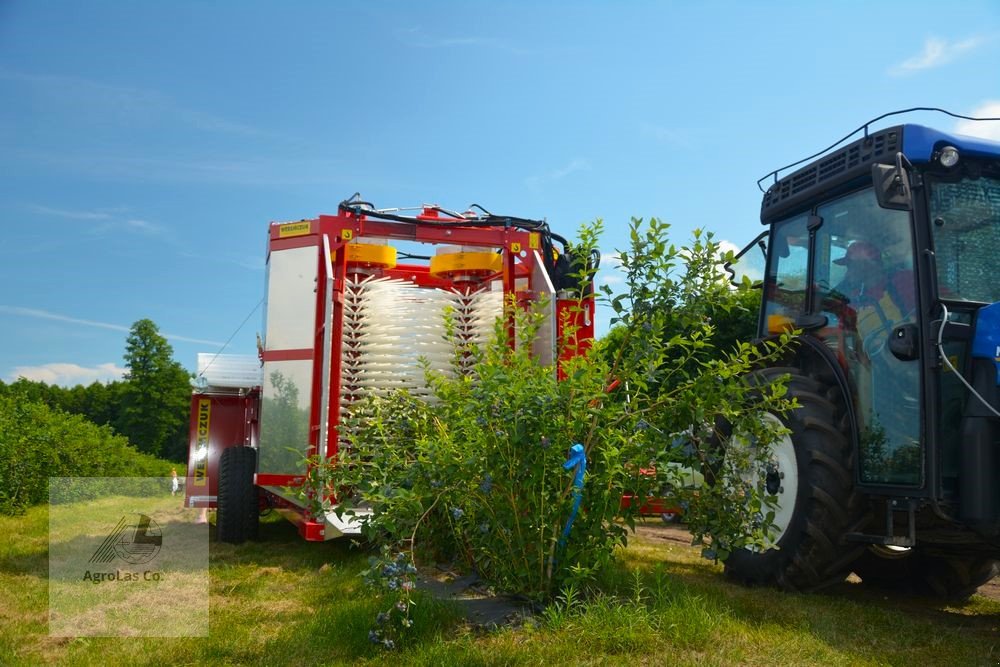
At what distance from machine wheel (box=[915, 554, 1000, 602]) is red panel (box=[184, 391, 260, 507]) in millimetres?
6522

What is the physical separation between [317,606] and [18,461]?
29.2ft

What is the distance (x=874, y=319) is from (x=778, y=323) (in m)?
1.08

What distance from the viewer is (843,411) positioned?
493 cm

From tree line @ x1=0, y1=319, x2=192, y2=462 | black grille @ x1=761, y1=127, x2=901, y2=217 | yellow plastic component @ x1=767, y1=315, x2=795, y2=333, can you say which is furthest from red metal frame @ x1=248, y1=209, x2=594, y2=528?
tree line @ x1=0, y1=319, x2=192, y2=462

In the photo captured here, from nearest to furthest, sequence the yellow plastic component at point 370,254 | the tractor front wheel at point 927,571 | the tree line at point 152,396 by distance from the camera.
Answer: the tractor front wheel at point 927,571 < the yellow plastic component at point 370,254 < the tree line at point 152,396

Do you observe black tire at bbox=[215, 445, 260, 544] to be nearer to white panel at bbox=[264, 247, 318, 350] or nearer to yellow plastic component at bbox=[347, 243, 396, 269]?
white panel at bbox=[264, 247, 318, 350]

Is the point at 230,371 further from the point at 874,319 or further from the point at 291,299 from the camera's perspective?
the point at 874,319

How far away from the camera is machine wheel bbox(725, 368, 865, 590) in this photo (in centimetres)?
464

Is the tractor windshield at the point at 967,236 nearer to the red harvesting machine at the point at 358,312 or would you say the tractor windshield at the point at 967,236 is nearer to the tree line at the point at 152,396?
the red harvesting machine at the point at 358,312

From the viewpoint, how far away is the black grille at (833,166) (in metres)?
4.62

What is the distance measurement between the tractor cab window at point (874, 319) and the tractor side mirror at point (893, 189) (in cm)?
42

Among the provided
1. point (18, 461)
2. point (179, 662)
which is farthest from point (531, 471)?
point (18, 461)

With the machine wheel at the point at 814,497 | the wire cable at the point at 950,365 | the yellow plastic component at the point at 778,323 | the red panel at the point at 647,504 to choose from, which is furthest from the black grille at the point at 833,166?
the red panel at the point at 647,504

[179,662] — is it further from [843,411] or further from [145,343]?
[145,343]
